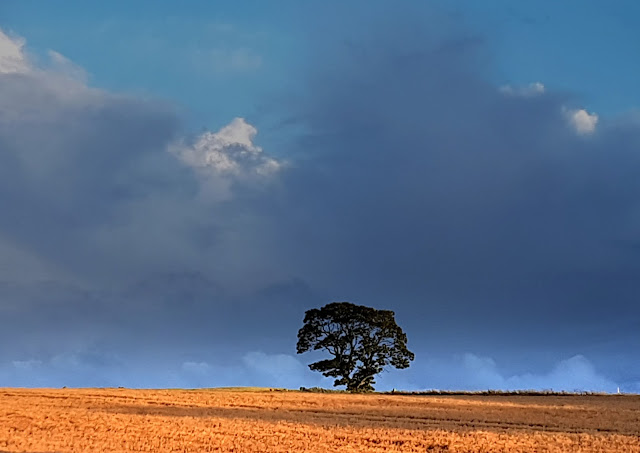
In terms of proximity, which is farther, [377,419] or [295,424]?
[377,419]

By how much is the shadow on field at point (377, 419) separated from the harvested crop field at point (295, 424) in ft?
0.19

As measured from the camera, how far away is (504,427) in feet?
122

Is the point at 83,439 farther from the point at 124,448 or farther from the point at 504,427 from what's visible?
the point at 504,427

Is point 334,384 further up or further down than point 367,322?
further down

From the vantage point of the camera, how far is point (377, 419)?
3984cm

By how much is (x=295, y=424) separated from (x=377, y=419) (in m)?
6.64

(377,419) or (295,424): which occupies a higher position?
(377,419)

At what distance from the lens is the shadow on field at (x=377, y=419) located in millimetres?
36281

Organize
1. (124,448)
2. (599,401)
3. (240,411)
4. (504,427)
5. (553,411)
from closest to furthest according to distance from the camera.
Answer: (124,448) < (504,427) < (240,411) < (553,411) < (599,401)

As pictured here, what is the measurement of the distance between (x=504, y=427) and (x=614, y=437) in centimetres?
584

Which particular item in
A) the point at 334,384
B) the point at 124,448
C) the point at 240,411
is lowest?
the point at 124,448

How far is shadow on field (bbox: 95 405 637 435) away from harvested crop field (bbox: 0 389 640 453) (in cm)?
6

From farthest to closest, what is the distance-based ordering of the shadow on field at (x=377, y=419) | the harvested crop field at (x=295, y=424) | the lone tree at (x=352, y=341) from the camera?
the lone tree at (x=352, y=341) < the shadow on field at (x=377, y=419) < the harvested crop field at (x=295, y=424)

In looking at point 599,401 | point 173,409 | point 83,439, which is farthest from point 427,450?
point 599,401
